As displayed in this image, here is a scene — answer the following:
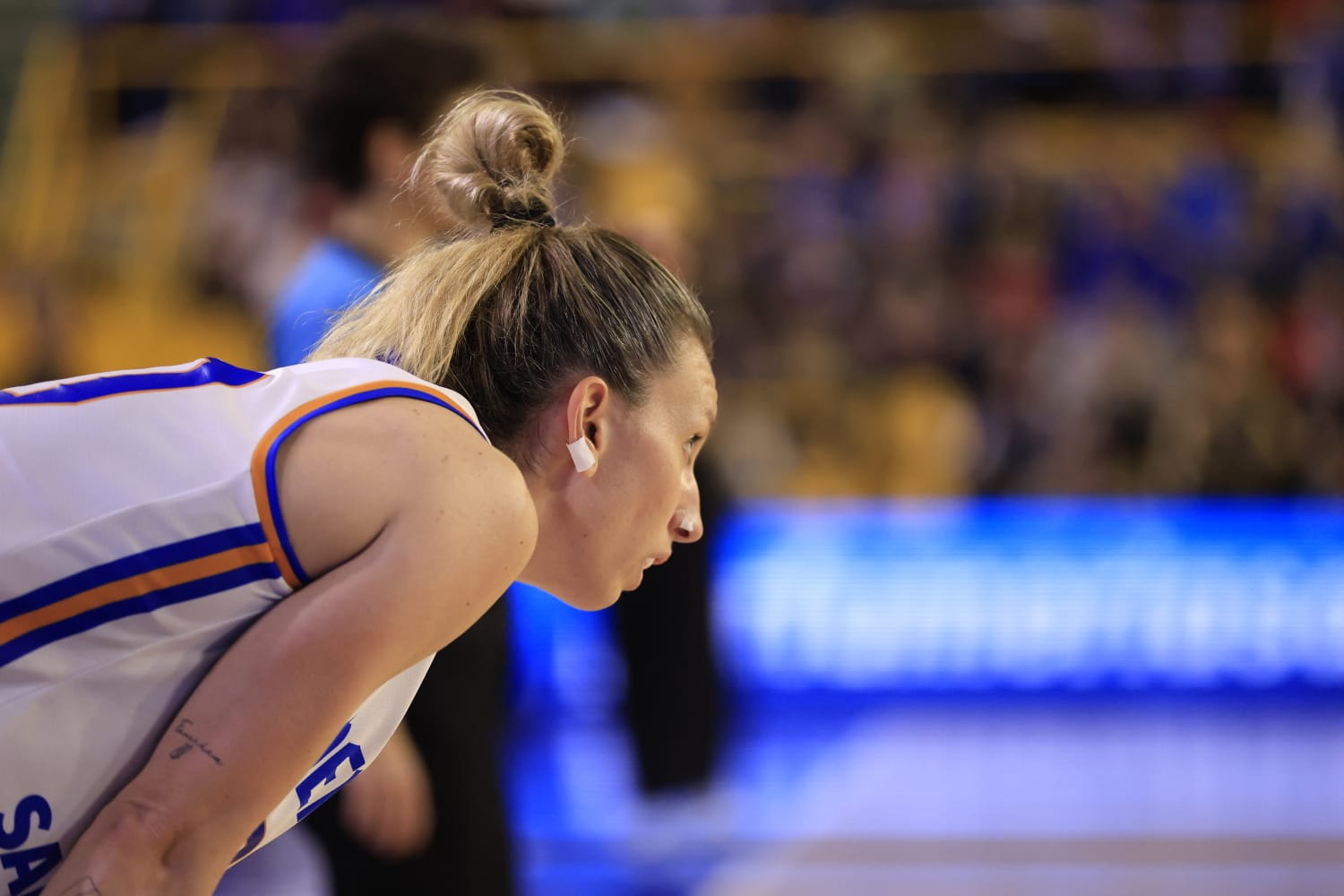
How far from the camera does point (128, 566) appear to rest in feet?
4.43

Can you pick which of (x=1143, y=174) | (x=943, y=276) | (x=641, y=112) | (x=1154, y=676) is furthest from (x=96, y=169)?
(x=1154, y=676)

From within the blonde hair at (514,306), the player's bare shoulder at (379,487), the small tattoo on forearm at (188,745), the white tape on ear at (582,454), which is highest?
the blonde hair at (514,306)

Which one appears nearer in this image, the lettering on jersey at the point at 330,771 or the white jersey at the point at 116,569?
the white jersey at the point at 116,569

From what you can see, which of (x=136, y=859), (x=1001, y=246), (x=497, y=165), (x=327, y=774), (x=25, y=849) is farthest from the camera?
(x=1001, y=246)

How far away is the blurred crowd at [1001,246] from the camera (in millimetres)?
8000

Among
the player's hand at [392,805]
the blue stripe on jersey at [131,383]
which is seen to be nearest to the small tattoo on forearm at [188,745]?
the blue stripe on jersey at [131,383]

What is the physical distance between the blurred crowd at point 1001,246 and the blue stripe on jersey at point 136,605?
237 inches

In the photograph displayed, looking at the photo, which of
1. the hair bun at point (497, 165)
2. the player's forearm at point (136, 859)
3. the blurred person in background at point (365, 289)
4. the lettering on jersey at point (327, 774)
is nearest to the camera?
the player's forearm at point (136, 859)

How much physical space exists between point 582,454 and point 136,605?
1.60 feet

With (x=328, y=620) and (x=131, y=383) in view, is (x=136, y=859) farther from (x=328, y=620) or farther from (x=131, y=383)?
(x=131, y=383)

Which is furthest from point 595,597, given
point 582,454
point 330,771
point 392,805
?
point 392,805

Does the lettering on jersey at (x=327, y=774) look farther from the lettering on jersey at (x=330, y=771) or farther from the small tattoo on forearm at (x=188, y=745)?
the small tattoo on forearm at (x=188, y=745)

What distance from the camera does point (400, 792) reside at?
Result: 253 centimetres

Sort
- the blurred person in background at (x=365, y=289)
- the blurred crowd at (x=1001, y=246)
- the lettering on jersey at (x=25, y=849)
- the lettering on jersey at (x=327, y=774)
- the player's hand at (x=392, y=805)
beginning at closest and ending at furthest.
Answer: the lettering on jersey at (x=25, y=849) → the lettering on jersey at (x=327, y=774) → the player's hand at (x=392, y=805) → the blurred person in background at (x=365, y=289) → the blurred crowd at (x=1001, y=246)
